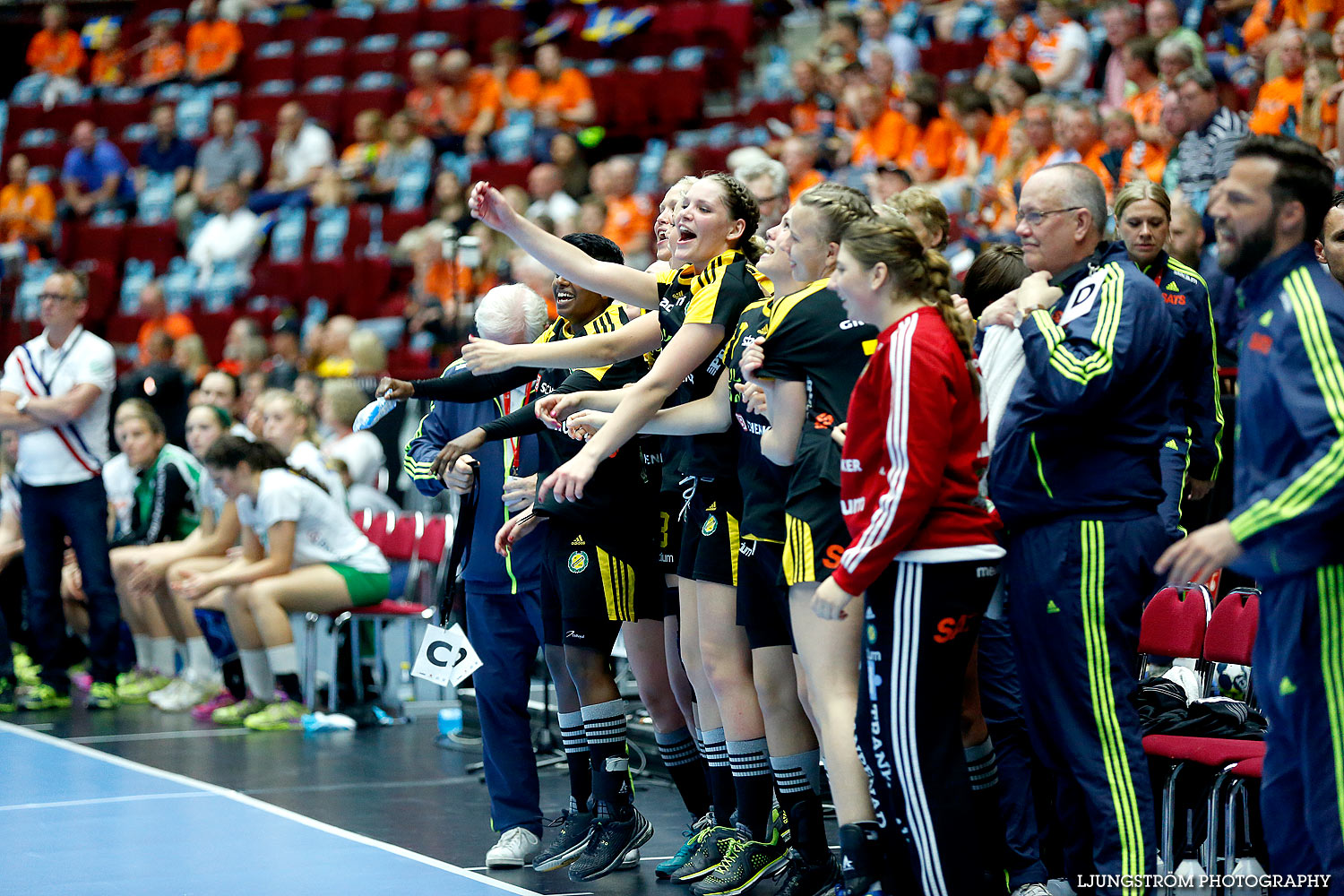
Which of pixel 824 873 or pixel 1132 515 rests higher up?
pixel 1132 515

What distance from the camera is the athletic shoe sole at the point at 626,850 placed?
455 cm

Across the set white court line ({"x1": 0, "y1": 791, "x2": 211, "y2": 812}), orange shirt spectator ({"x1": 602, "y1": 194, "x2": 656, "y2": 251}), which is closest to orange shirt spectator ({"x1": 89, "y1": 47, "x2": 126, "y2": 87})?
orange shirt spectator ({"x1": 602, "y1": 194, "x2": 656, "y2": 251})

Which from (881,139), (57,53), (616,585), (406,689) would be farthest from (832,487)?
(57,53)

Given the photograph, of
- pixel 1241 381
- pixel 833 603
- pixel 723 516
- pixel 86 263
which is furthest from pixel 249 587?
pixel 86 263

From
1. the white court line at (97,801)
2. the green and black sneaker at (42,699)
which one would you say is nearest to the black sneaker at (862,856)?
the white court line at (97,801)

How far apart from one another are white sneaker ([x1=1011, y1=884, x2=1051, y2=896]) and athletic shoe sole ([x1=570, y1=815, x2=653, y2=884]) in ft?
4.17

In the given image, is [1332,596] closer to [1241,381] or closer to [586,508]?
[1241,381]

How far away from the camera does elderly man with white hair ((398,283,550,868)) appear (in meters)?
4.89

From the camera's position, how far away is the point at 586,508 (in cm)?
471

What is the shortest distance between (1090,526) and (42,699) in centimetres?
630

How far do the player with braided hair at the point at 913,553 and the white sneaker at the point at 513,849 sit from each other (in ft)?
5.35

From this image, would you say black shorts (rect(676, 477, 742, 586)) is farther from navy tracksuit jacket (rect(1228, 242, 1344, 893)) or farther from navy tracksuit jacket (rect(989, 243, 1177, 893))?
navy tracksuit jacket (rect(1228, 242, 1344, 893))

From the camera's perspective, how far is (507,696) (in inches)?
197

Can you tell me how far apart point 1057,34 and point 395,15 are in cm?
853
